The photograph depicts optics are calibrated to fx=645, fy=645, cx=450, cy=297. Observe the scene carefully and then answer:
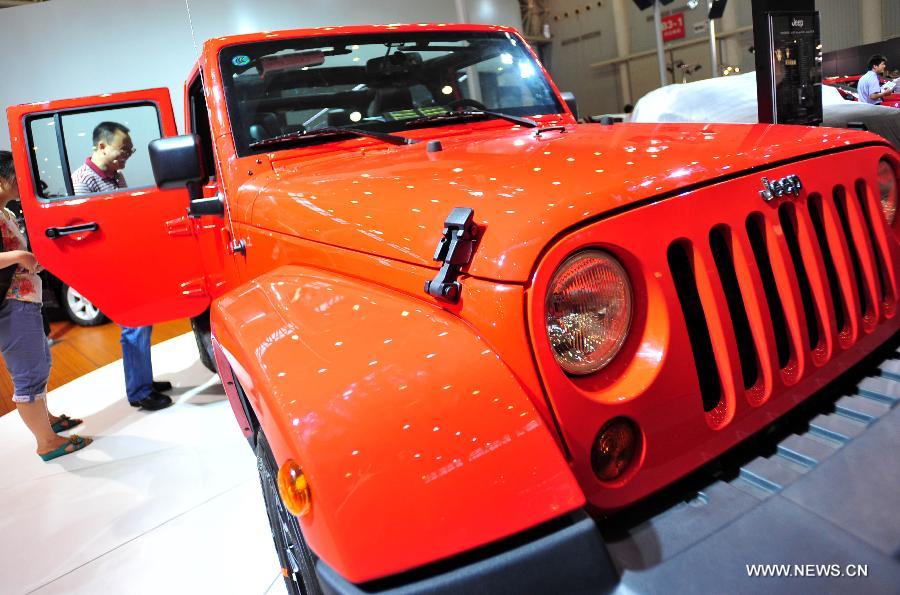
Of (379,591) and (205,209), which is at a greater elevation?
(205,209)

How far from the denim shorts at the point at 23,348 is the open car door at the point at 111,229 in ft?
0.86

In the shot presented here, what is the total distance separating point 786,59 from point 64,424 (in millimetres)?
4603

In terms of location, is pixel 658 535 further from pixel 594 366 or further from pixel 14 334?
pixel 14 334

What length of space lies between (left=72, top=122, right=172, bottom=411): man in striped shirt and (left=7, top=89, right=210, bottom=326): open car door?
10 cm

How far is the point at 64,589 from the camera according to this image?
2270mm

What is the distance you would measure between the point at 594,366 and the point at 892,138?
453cm

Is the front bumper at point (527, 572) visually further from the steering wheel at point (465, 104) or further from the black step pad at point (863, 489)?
the steering wheel at point (465, 104)

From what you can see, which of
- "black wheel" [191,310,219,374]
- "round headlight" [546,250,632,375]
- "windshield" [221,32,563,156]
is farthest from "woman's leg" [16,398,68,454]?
"round headlight" [546,250,632,375]

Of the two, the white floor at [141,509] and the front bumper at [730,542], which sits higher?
the front bumper at [730,542]

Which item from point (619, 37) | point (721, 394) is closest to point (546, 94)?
point (721, 394)

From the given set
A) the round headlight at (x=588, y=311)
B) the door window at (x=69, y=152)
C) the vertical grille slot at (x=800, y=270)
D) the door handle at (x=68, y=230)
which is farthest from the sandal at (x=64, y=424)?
the vertical grille slot at (x=800, y=270)

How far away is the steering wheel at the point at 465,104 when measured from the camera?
2549 millimetres

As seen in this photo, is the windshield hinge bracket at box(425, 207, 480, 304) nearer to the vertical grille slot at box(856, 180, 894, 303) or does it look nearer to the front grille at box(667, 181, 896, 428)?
the front grille at box(667, 181, 896, 428)

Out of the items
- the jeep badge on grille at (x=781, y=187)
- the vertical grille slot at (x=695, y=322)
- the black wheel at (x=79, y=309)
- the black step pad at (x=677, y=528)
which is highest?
the jeep badge on grille at (x=781, y=187)
